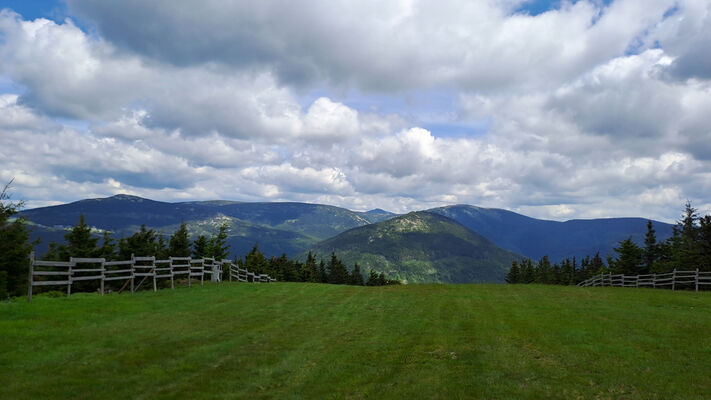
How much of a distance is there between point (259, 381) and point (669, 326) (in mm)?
14840

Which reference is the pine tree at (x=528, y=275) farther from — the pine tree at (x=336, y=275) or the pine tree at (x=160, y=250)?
the pine tree at (x=160, y=250)

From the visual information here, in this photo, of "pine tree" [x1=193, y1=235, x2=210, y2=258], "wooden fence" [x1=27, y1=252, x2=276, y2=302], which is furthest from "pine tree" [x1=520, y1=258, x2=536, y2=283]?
"wooden fence" [x1=27, y1=252, x2=276, y2=302]

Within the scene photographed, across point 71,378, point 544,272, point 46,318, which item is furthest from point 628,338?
point 544,272

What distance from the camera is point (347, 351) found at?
1134 cm

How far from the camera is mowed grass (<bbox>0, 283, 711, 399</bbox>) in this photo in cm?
816

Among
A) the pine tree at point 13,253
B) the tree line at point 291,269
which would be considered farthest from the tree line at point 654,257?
the pine tree at point 13,253

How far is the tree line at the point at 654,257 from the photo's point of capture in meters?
50.2

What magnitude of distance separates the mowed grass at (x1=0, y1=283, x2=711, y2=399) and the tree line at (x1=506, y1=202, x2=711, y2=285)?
3887cm

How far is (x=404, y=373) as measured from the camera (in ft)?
30.2

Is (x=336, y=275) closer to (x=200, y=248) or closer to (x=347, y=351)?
(x=200, y=248)

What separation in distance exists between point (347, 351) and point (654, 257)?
3514 inches

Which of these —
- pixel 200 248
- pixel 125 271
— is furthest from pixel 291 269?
pixel 125 271

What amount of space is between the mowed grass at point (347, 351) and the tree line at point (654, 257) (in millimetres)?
38873

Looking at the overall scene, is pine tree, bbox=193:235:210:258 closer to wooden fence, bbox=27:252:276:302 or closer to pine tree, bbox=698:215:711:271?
wooden fence, bbox=27:252:276:302
